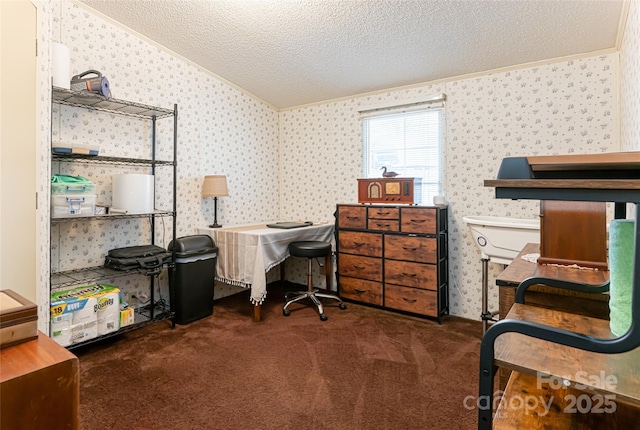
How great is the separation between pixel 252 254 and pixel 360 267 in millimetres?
1125

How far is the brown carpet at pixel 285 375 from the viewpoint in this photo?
171cm

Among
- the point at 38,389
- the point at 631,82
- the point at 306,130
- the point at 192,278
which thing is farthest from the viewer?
the point at 306,130

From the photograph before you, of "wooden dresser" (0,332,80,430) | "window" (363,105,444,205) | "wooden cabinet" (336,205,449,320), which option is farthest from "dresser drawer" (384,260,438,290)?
"wooden dresser" (0,332,80,430)

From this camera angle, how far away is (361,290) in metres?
3.36

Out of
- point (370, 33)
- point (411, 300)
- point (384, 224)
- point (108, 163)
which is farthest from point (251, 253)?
point (370, 33)

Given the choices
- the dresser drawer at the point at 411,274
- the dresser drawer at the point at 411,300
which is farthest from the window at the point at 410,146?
the dresser drawer at the point at 411,300

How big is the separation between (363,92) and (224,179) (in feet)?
5.95

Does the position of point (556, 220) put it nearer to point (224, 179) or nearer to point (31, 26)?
point (224, 179)

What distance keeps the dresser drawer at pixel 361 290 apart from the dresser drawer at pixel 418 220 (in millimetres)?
639

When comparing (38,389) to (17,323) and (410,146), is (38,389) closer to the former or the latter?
(17,323)

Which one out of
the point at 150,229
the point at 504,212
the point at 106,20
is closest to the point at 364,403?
the point at 504,212

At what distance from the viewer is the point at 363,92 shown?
3670 millimetres

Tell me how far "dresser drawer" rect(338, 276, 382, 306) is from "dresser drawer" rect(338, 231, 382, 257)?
293 millimetres

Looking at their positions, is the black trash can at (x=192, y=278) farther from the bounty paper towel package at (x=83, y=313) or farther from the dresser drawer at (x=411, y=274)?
the dresser drawer at (x=411, y=274)
